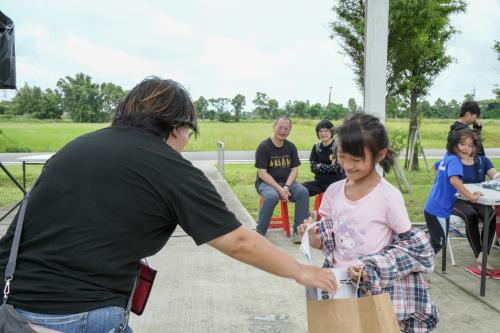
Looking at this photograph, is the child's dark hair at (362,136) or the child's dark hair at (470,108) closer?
the child's dark hair at (362,136)

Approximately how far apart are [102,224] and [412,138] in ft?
30.2

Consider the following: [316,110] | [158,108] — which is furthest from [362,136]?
[316,110]

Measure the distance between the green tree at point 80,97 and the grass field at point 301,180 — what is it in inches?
114

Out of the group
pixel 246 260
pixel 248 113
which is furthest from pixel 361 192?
pixel 248 113

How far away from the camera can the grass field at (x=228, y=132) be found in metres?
8.17

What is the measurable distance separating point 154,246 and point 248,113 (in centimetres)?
796

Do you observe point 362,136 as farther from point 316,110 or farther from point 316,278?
point 316,110

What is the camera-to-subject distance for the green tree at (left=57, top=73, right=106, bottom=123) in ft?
24.3

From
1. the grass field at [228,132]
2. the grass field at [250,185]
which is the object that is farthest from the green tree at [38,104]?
the grass field at [250,185]

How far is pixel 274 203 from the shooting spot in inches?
219

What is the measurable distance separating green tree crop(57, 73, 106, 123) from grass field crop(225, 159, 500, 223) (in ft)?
9.48

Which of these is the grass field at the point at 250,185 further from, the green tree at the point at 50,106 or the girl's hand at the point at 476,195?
the girl's hand at the point at 476,195

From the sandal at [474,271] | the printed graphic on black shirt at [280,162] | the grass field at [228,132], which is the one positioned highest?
the grass field at [228,132]

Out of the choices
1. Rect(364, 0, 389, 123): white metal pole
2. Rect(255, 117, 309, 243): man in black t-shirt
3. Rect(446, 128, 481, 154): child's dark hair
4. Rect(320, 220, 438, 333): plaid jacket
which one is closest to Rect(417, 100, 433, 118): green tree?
Rect(255, 117, 309, 243): man in black t-shirt
